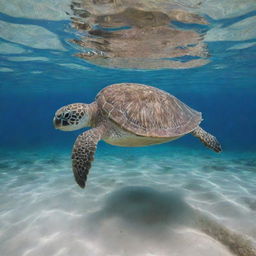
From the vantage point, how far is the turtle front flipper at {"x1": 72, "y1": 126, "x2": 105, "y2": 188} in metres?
4.15

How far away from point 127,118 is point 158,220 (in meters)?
2.30

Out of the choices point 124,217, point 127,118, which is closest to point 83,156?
point 127,118

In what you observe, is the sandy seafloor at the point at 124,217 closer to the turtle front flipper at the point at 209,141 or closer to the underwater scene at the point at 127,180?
the underwater scene at the point at 127,180

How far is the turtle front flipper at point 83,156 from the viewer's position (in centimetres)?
415

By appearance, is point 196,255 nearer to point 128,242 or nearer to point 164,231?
point 164,231

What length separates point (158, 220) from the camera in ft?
14.1

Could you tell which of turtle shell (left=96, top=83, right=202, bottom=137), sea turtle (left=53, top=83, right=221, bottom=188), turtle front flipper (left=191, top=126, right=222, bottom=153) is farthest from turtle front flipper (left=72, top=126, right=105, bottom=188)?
turtle front flipper (left=191, top=126, right=222, bottom=153)

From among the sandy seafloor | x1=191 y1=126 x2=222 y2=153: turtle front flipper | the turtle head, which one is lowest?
the sandy seafloor

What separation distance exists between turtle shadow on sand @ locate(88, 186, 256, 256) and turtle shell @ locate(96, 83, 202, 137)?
5.45 feet

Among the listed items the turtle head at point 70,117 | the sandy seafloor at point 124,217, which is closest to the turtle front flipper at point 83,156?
the turtle head at point 70,117

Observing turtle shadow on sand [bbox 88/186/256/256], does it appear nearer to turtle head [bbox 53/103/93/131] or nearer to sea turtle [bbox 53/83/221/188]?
sea turtle [bbox 53/83/221/188]

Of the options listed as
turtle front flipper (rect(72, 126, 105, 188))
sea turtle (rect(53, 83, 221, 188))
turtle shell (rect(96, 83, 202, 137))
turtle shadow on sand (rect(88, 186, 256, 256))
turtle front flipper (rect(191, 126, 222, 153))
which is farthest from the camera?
turtle front flipper (rect(191, 126, 222, 153))

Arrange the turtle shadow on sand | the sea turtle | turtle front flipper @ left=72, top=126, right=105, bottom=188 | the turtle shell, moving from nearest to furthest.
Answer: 1. the turtle shadow on sand
2. turtle front flipper @ left=72, top=126, right=105, bottom=188
3. the sea turtle
4. the turtle shell

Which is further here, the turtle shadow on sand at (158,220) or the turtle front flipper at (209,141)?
the turtle front flipper at (209,141)
